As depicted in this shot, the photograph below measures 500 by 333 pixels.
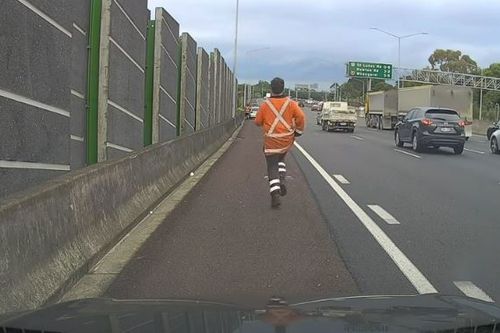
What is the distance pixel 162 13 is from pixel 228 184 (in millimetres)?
3790

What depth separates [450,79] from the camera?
8544 centimetres

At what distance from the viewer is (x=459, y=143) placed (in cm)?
2314

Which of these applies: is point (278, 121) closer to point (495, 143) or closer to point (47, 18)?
point (47, 18)

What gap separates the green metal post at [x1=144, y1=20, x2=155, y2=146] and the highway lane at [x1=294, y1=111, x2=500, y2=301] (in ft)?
11.8

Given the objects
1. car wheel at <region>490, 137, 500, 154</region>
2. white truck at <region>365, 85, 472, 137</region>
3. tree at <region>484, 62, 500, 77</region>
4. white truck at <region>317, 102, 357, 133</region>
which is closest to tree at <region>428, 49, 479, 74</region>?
tree at <region>484, 62, 500, 77</region>

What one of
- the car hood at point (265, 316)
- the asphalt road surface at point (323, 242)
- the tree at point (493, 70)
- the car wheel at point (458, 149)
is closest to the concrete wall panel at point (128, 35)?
the asphalt road surface at point (323, 242)

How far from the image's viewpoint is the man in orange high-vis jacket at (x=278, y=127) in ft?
33.0

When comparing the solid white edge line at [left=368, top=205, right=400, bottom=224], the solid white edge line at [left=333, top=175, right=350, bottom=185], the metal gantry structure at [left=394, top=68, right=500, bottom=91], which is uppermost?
the metal gantry structure at [left=394, top=68, right=500, bottom=91]

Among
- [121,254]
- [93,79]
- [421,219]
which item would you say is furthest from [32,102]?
[421,219]

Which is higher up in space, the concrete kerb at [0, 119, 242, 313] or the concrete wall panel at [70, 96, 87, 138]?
the concrete wall panel at [70, 96, 87, 138]

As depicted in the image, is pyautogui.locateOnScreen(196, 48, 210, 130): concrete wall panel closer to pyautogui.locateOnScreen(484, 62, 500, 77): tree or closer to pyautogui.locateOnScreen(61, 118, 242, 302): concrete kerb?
pyautogui.locateOnScreen(61, 118, 242, 302): concrete kerb

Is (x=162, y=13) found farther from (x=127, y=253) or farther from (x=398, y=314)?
(x=398, y=314)

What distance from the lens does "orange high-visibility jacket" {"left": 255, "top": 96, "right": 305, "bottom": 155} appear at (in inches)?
396

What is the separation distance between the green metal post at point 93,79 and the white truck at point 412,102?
3234 cm
